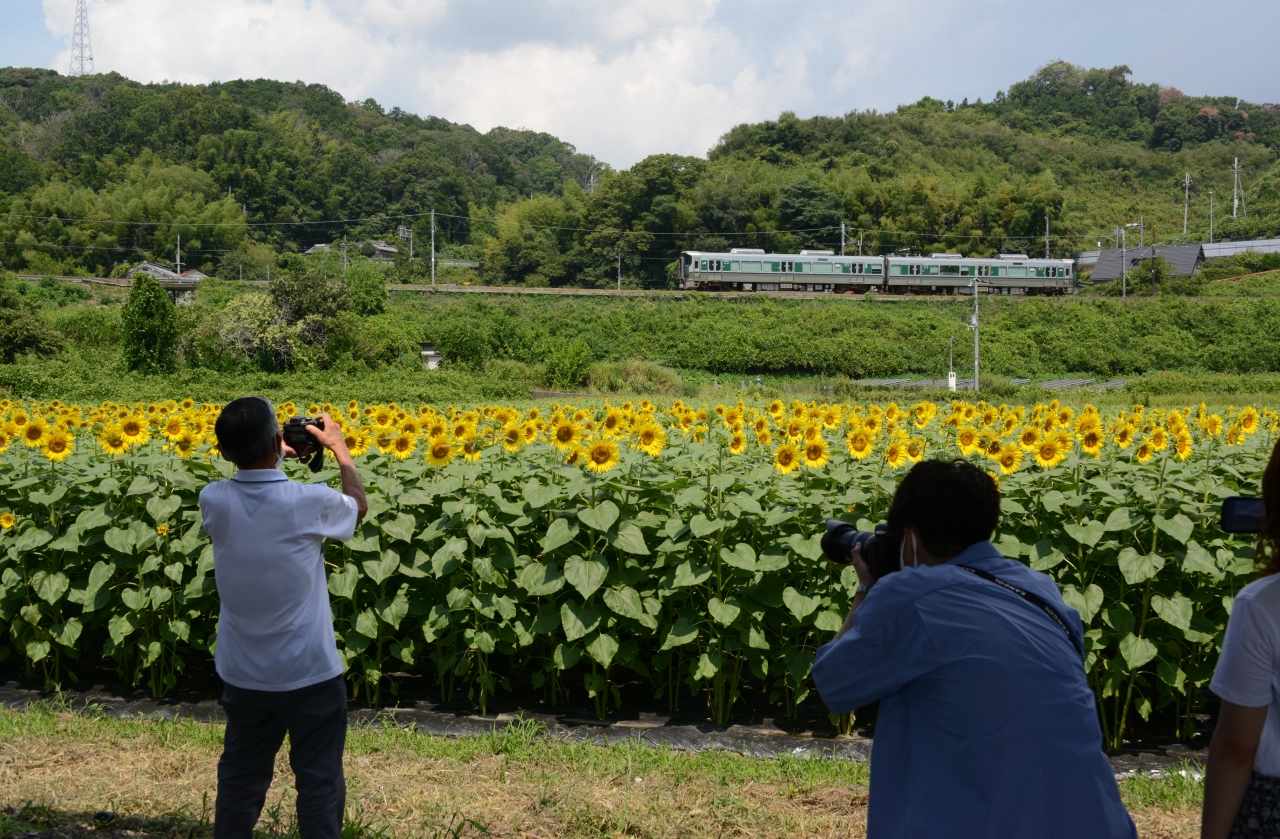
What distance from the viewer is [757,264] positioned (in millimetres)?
52688

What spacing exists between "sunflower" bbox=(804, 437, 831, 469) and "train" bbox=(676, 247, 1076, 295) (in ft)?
160

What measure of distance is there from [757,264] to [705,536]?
49338 mm

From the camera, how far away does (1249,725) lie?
1795 mm

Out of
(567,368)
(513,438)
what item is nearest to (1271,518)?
(513,438)

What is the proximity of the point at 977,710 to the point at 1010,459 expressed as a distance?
3074 millimetres

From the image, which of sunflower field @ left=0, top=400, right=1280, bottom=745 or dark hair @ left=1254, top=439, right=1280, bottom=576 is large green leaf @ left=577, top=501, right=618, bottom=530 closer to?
sunflower field @ left=0, top=400, right=1280, bottom=745

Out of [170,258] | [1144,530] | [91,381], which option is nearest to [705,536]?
[1144,530]

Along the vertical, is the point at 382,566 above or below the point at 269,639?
below

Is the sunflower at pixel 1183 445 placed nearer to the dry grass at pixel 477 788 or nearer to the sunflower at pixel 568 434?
the dry grass at pixel 477 788

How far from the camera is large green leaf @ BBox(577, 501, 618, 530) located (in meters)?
4.20

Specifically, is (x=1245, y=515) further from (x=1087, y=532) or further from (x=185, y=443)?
(x=185, y=443)

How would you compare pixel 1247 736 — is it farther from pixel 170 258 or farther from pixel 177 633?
pixel 170 258

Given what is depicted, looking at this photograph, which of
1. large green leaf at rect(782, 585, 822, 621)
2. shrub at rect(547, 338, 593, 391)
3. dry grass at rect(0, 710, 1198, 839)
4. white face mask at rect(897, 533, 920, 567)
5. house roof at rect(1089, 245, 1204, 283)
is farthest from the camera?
house roof at rect(1089, 245, 1204, 283)

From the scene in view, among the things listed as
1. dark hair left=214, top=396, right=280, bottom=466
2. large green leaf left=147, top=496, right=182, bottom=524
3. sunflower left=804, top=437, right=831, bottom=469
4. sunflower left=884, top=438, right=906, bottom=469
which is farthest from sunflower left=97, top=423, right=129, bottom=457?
sunflower left=884, top=438, right=906, bottom=469
